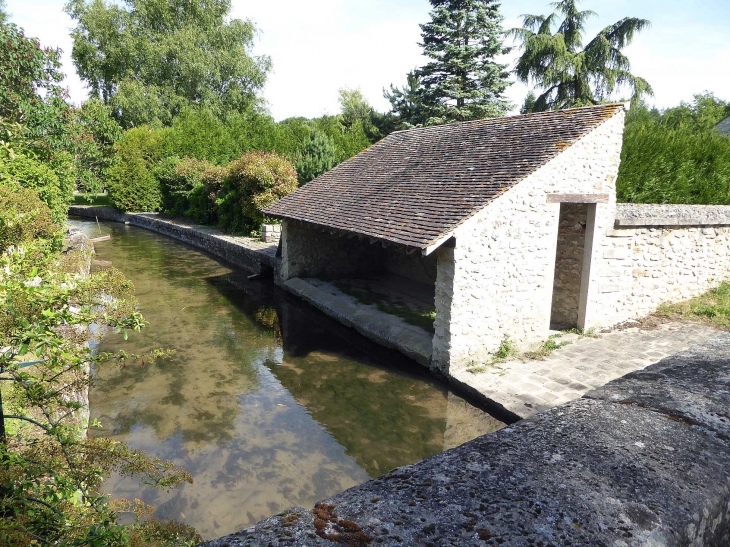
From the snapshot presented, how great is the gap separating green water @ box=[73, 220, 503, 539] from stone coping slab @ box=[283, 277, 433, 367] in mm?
248

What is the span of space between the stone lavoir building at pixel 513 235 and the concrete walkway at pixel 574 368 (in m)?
0.46

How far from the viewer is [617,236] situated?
9.09 meters

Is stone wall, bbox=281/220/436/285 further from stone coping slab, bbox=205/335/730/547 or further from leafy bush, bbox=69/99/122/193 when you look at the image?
leafy bush, bbox=69/99/122/193

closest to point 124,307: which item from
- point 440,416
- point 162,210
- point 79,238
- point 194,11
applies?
point 440,416

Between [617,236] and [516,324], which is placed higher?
[617,236]

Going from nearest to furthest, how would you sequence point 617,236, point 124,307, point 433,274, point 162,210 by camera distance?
1. point 124,307
2. point 617,236
3. point 433,274
4. point 162,210

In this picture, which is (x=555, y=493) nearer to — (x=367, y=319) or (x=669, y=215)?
(x=367, y=319)

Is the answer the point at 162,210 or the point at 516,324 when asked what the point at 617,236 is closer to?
the point at 516,324

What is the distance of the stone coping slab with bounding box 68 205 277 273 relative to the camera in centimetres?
1638

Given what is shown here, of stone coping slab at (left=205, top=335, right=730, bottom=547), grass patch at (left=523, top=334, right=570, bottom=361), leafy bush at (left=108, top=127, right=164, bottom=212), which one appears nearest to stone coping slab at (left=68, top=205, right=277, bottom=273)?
leafy bush at (left=108, top=127, right=164, bottom=212)

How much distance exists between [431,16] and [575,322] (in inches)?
768

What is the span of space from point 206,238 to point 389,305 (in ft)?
39.0

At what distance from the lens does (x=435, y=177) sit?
9836 millimetres

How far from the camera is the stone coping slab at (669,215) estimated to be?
9109 mm
